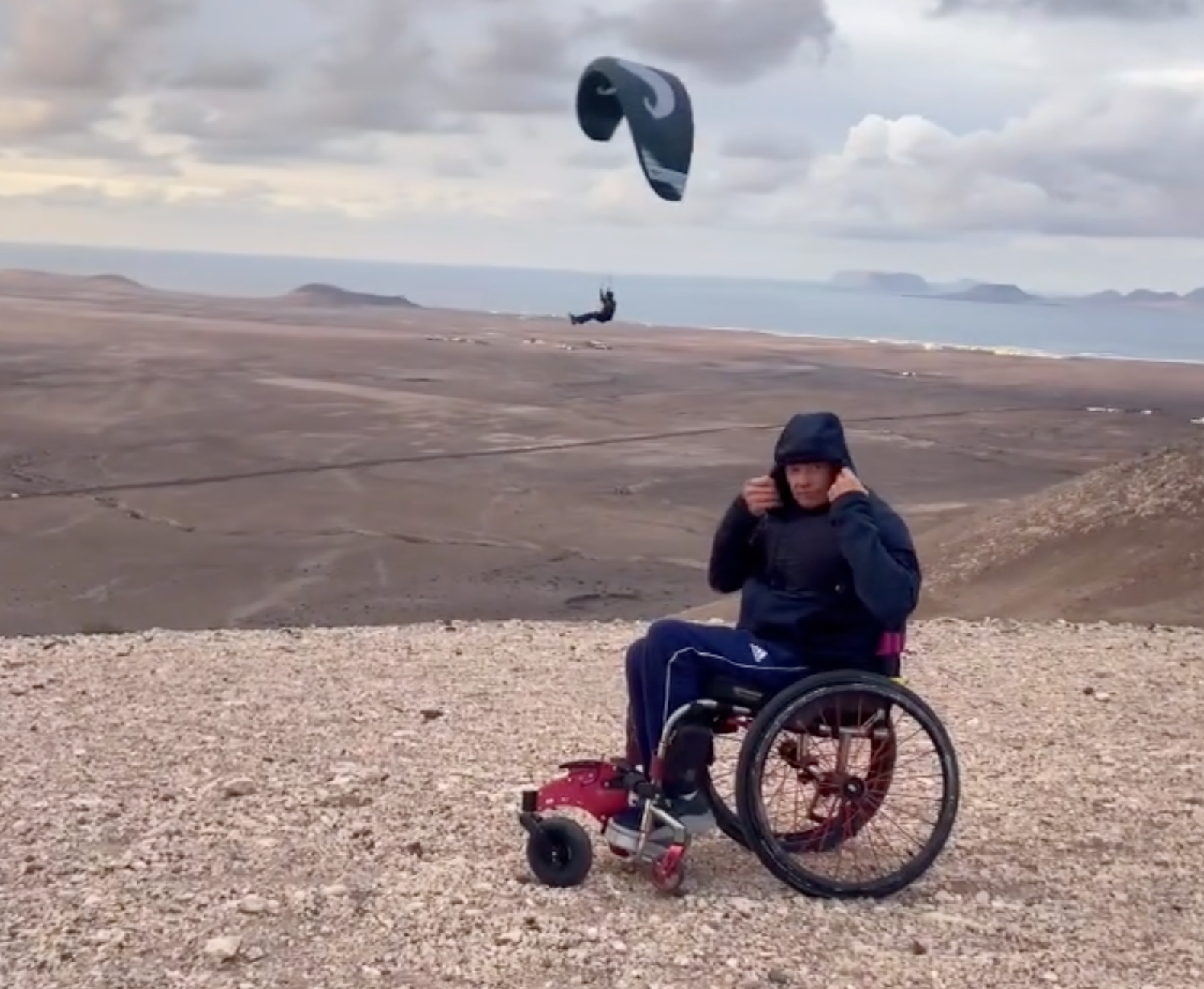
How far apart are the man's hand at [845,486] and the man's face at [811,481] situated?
0.17ft

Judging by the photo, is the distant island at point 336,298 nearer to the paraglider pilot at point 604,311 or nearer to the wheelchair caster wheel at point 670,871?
the paraglider pilot at point 604,311

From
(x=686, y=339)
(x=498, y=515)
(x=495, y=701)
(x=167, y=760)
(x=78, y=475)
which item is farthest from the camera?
(x=686, y=339)

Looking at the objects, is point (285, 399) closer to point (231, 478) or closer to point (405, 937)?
point (231, 478)

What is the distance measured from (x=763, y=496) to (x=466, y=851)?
1.64 meters

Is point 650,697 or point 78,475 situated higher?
point 650,697

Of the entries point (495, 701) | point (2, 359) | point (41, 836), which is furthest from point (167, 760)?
point (2, 359)

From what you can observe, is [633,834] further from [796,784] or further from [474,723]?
[474,723]

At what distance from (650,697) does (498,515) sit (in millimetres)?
19377

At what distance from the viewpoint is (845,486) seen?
5.50 m

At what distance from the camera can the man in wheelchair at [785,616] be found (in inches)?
218

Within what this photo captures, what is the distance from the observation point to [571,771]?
5.93 metres

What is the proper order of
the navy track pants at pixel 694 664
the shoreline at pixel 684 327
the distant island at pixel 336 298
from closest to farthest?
Result: 1. the navy track pants at pixel 694 664
2. the shoreline at pixel 684 327
3. the distant island at pixel 336 298

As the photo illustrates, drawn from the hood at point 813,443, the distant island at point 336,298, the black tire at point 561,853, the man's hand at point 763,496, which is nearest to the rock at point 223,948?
the black tire at point 561,853

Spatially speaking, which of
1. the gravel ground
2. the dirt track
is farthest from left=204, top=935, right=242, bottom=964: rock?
→ the dirt track
